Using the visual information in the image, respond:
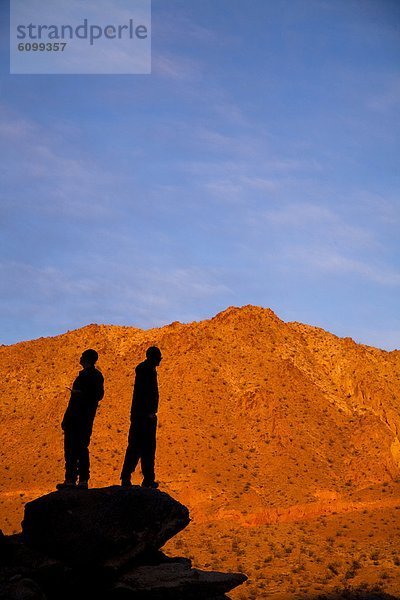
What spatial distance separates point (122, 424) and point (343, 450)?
50.3 ft

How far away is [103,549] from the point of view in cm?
1178

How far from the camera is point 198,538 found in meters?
34.8

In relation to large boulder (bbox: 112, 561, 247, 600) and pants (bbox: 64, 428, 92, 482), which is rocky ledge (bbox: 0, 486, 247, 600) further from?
pants (bbox: 64, 428, 92, 482)

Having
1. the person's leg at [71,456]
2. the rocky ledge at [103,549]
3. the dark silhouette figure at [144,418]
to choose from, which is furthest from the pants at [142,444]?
the person's leg at [71,456]

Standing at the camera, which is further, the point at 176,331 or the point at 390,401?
the point at 176,331

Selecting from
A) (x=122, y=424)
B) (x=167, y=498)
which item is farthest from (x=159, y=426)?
(x=167, y=498)

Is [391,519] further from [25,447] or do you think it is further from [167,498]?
[167,498]

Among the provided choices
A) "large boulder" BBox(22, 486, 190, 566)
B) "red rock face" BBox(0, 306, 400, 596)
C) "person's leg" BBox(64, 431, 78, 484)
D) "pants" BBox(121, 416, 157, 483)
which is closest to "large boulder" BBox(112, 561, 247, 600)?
"large boulder" BBox(22, 486, 190, 566)

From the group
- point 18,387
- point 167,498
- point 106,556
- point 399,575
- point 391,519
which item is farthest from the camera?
point 18,387

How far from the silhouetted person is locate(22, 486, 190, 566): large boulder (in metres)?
0.52

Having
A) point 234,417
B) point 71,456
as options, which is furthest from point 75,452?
point 234,417

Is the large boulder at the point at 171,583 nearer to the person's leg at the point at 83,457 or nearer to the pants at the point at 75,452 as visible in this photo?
the person's leg at the point at 83,457

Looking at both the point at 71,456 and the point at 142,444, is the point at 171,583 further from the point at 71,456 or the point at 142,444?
the point at 71,456

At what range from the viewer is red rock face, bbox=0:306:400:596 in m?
41.0
